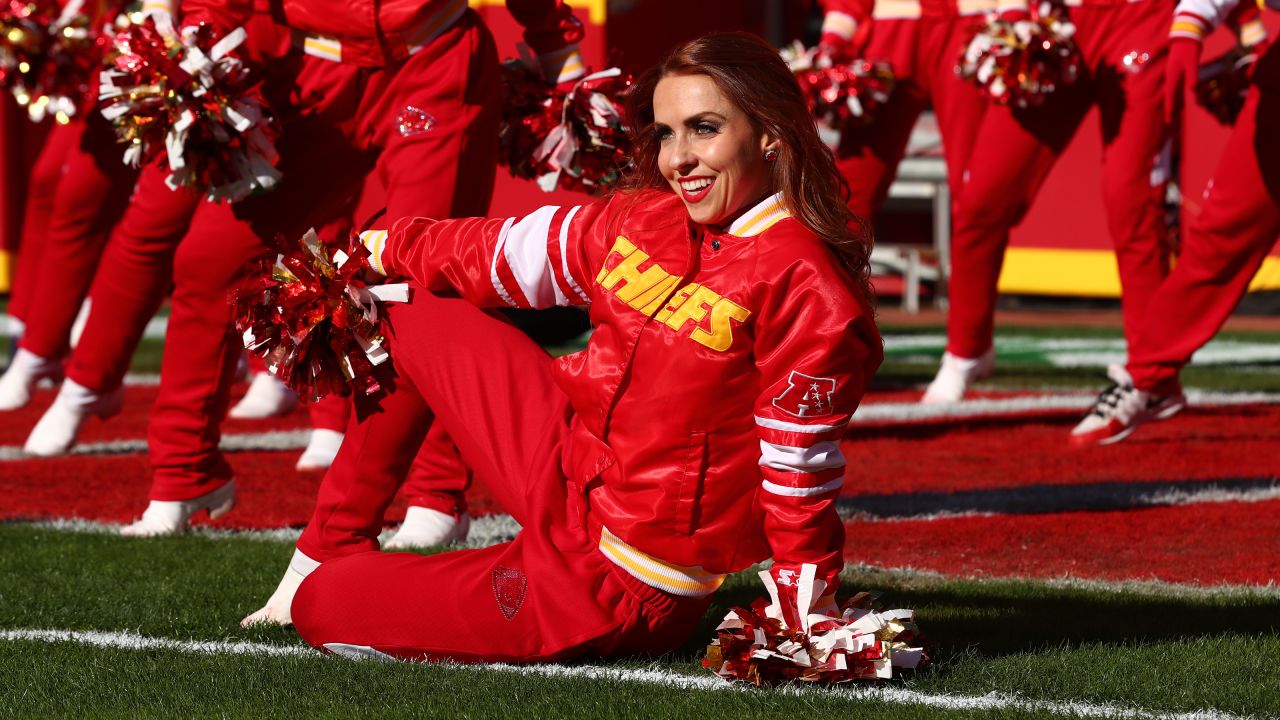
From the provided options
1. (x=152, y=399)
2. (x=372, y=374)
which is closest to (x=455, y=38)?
(x=372, y=374)

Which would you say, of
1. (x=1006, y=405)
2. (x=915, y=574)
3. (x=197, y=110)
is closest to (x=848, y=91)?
(x=1006, y=405)

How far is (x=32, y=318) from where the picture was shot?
779 centimetres

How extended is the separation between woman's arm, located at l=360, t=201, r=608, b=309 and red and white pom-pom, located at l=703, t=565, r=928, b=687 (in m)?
0.66

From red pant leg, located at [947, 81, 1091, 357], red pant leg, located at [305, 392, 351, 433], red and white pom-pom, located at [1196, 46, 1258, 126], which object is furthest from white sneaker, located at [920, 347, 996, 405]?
red pant leg, located at [305, 392, 351, 433]

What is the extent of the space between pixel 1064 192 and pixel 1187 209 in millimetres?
1043

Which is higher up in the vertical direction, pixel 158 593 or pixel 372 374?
pixel 372 374

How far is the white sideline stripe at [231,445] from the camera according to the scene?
22.3ft

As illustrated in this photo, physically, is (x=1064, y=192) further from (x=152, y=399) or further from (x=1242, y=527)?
(x=1242, y=527)

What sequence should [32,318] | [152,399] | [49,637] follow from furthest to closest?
1. [152,399]
2. [32,318]
3. [49,637]

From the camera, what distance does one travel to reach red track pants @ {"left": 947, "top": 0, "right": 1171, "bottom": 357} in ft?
24.3

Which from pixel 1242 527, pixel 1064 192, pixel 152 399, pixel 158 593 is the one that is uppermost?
pixel 158 593

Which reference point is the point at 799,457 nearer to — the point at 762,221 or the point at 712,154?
the point at 762,221

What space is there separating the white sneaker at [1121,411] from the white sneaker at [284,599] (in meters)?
3.65

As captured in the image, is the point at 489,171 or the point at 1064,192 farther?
the point at 1064,192
